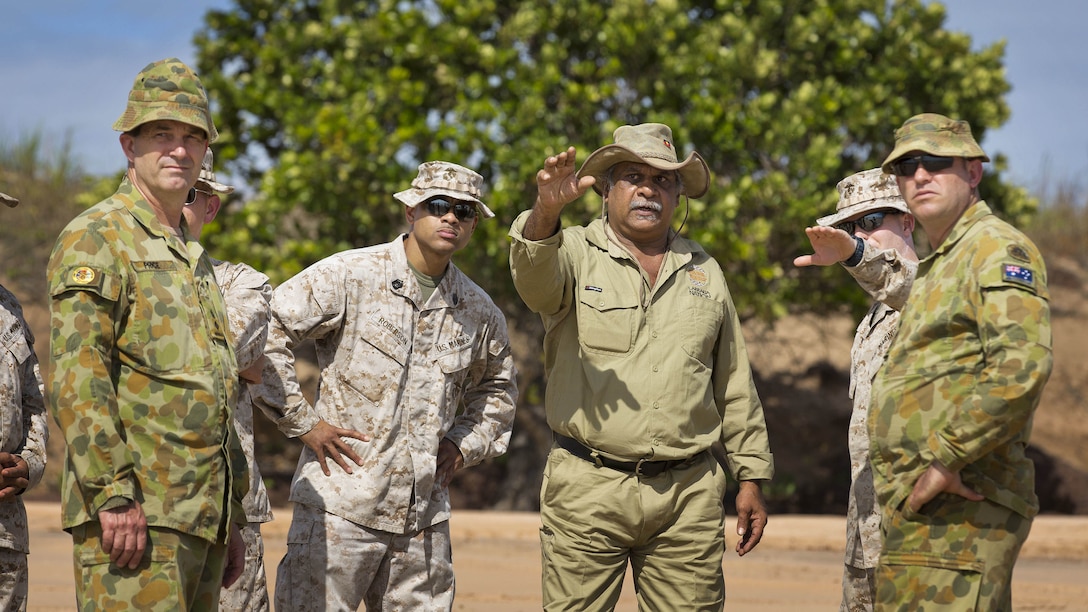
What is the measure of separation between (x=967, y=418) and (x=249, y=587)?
2.91 metres

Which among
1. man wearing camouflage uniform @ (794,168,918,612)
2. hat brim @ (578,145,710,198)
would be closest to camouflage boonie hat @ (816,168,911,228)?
man wearing camouflage uniform @ (794,168,918,612)

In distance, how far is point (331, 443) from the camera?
488 centimetres

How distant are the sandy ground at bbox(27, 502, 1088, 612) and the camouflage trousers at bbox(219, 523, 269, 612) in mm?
2784

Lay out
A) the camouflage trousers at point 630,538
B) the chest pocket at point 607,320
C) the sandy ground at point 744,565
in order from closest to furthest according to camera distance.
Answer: the camouflage trousers at point 630,538 → the chest pocket at point 607,320 → the sandy ground at point 744,565

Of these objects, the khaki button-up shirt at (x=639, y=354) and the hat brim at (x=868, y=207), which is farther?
the hat brim at (x=868, y=207)

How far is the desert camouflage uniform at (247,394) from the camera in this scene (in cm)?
478

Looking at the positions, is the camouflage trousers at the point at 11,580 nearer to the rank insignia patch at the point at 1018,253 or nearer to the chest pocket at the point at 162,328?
the chest pocket at the point at 162,328

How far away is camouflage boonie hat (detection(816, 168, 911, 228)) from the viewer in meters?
5.19

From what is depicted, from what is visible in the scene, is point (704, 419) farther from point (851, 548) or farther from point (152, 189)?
point (152, 189)

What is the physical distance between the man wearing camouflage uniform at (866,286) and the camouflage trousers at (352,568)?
1692 mm

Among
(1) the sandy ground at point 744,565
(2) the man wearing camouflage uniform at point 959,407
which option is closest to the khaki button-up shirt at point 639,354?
(2) the man wearing camouflage uniform at point 959,407

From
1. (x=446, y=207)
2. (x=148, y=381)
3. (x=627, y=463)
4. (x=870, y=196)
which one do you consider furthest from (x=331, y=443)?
(x=870, y=196)

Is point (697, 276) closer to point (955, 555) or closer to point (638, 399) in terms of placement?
point (638, 399)

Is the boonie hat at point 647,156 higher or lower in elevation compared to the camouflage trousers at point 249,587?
higher
